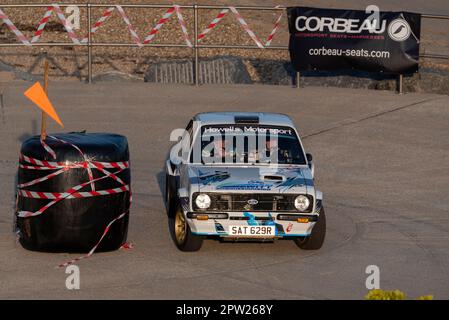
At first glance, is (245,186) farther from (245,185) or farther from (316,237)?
(316,237)

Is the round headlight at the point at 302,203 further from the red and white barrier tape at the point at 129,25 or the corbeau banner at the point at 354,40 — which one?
the red and white barrier tape at the point at 129,25

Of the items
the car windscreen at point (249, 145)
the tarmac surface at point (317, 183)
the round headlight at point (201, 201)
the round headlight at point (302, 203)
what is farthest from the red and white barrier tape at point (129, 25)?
the round headlight at point (302, 203)

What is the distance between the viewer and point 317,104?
24.3 metres

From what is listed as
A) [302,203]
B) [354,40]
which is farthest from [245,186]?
[354,40]

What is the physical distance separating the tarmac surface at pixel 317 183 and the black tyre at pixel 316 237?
14 centimetres

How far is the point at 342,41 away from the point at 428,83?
2931 millimetres

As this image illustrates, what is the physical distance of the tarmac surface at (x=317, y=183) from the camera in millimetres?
12609

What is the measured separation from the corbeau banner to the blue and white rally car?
28.7 ft

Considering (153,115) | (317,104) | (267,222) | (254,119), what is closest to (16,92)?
(153,115)

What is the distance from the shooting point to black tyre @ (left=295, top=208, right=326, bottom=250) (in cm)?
1412

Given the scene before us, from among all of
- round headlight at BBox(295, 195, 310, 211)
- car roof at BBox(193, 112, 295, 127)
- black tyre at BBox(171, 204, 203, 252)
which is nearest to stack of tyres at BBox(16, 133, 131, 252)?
black tyre at BBox(171, 204, 203, 252)

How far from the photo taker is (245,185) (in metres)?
13.9

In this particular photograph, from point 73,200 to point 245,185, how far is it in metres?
2.03

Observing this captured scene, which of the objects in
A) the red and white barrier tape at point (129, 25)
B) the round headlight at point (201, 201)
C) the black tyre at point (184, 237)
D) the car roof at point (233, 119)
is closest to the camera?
the round headlight at point (201, 201)
